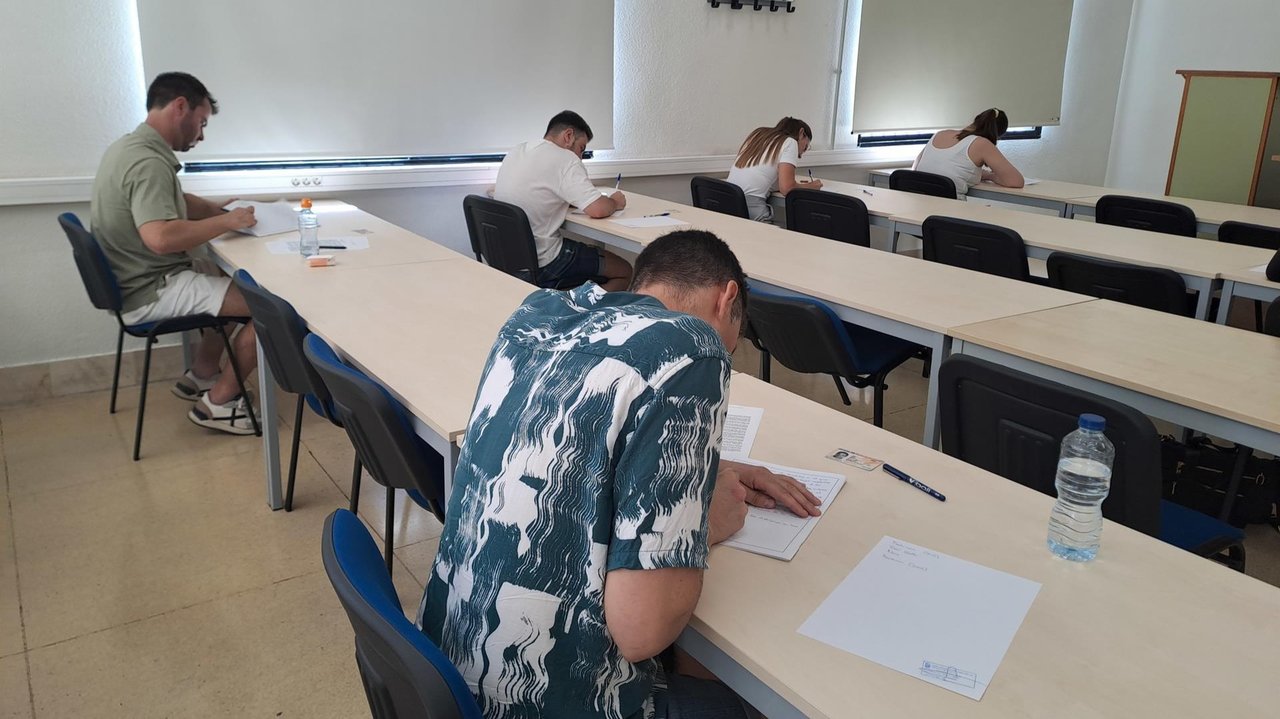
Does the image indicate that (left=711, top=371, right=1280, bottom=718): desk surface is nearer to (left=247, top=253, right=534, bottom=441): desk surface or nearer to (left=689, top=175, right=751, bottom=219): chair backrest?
(left=247, top=253, right=534, bottom=441): desk surface

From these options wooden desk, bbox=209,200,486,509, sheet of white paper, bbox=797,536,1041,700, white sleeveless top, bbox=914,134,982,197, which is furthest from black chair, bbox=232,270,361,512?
white sleeveless top, bbox=914,134,982,197

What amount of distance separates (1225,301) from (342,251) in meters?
3.31

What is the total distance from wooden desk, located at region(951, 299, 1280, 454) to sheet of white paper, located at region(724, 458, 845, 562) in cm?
94

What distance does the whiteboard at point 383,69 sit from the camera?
13.9 ft

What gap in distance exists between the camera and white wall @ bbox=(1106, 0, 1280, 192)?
24.1 ft

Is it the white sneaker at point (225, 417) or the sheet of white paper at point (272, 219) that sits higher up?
the sheet of white paper at point (272, 219)

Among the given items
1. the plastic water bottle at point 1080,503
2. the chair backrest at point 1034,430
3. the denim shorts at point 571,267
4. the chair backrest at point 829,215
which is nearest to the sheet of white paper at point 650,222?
the denim shorts at point 571,267

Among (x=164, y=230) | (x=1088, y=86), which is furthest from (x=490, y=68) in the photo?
(x=1088, y=86)

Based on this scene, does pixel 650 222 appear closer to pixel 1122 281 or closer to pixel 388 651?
pixel 1122 281

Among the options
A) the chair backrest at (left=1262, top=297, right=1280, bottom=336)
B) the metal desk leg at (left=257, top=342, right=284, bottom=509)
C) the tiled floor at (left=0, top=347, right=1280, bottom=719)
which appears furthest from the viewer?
the metal desk leg at (left=257, top=342, right=284, bottom=509)

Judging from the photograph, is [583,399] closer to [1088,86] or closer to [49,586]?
[49,586]

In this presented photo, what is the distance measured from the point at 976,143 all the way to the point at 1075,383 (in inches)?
151

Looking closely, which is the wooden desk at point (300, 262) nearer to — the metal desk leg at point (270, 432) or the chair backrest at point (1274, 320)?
the metal desk leg at point (270, 432)

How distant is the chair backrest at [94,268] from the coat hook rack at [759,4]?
13.0ft
